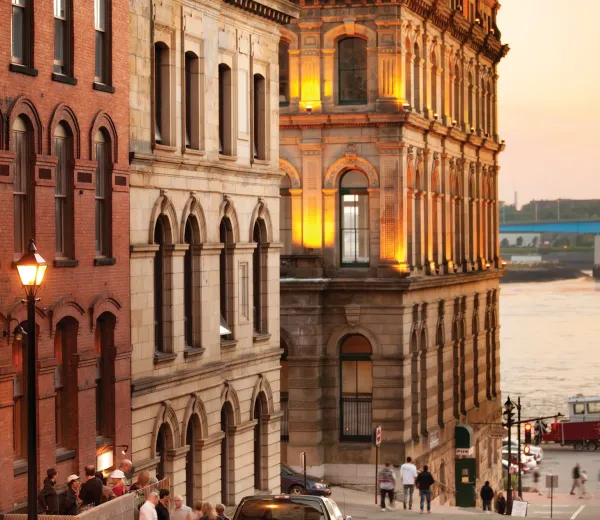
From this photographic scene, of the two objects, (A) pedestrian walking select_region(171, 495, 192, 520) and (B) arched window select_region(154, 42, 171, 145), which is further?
(B) arched window select_region(154, 42, 171, 145)

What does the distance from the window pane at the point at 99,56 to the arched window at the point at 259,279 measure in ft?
38.5

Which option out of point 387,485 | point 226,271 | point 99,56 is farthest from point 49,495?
point 387,485

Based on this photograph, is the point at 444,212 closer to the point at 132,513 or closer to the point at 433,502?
the point at 433,502

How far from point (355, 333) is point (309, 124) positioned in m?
7.93

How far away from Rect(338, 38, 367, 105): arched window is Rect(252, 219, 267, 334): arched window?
717 inches

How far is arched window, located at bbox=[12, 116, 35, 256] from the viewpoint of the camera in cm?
3170

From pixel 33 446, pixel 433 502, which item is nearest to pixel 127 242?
pixel 33 446

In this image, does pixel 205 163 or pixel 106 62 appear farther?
pixel 205 163

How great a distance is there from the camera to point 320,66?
64062 millimetres

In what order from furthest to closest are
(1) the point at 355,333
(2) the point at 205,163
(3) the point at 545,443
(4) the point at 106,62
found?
(3) the point at 545,443 → (1) the point at 355,333 → (2) the point at 205,163 → (4) the point at 106,62

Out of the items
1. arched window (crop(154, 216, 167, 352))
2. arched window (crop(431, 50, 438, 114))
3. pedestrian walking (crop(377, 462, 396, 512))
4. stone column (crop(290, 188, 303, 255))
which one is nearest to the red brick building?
arched window (crop(154, 216, 167, 352))

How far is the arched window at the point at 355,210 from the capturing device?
211ft

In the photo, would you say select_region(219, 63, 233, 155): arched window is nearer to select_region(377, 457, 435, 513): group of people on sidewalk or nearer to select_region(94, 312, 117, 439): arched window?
select_region(94, 312, 117, 439): arched window

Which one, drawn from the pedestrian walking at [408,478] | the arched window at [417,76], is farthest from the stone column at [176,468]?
the arched window at [417,76]
